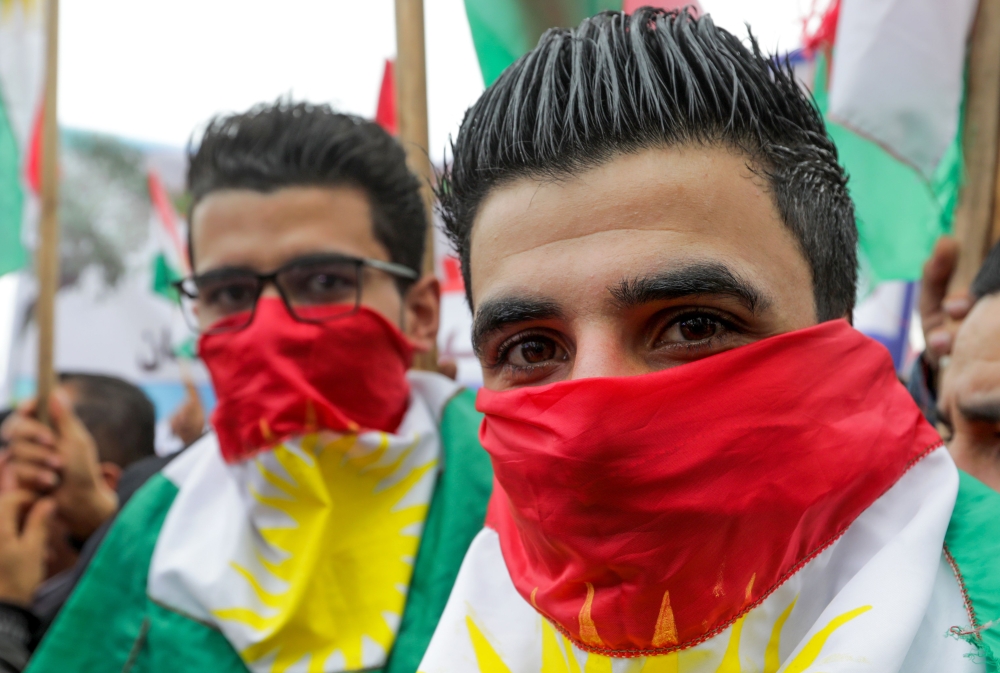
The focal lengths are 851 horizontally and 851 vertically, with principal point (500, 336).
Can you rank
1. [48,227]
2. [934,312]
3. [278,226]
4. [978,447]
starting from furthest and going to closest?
[48,227] < [278,226] < [934,312] < [978,447]

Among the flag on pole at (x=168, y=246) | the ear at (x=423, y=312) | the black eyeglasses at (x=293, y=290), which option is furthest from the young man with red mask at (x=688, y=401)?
the flag on pole at (x=168, y=246)

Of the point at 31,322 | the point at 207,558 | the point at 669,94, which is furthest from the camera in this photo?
the point at 31,322

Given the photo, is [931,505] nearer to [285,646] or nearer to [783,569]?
[783,569]

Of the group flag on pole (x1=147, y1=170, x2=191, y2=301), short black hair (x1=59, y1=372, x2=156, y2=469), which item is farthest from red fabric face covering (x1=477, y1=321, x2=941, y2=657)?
flag on pole (x1=147, y1=170, x2=191, y2=301)

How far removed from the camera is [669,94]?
4.54 ft

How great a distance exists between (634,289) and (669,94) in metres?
0.35

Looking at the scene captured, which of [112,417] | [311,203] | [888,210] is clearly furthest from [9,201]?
[888,210]

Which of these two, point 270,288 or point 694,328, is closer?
point 694,328

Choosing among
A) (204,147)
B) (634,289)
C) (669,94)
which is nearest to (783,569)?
(634,289)

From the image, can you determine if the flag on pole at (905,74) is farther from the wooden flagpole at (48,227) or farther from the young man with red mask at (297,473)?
the wooden flagpole at (48,227)

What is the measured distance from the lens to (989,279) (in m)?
1.65

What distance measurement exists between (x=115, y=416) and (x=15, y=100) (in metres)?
1.42

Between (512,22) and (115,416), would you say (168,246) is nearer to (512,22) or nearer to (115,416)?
(115,416)

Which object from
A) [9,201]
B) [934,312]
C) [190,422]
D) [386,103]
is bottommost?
[934,312]
